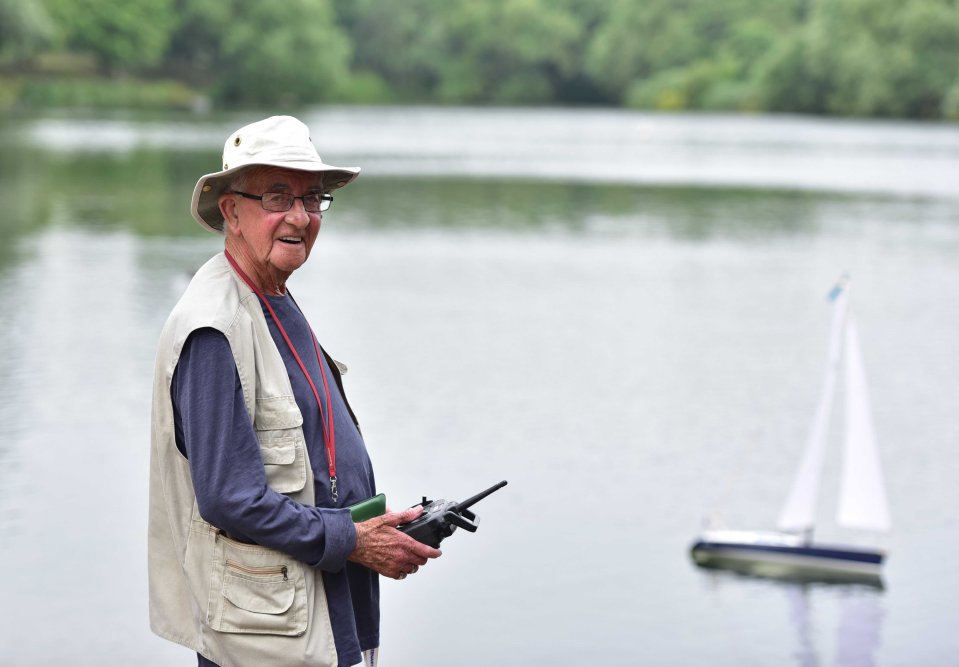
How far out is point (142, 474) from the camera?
14.0 meters

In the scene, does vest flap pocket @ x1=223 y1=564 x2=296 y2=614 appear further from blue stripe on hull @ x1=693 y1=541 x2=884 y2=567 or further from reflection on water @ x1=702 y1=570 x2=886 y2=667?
blue stripe on hull @ x1=693 y1=541 x2=884 y2=567

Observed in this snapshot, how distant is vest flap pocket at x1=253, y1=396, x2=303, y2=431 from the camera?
3268mm

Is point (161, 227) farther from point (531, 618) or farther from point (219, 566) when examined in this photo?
point (219, 566)

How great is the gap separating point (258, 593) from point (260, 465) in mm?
311

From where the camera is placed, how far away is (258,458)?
3.25 metres

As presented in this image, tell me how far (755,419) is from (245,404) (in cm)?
1419

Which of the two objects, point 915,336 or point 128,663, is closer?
point 128,663

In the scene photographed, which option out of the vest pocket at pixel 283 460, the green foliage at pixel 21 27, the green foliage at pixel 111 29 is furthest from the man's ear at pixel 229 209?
the green foliage at pixel 111 29

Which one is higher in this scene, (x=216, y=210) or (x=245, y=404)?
(x=216, y=210)

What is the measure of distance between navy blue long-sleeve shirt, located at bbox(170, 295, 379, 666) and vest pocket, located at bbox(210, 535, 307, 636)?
0.04 meters

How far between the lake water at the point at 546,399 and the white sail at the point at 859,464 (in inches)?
23.4

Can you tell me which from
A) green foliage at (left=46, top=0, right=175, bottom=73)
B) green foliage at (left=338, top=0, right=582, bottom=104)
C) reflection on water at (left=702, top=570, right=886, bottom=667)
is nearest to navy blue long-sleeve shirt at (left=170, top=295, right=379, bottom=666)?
reflection on water at (left=702, top=570, right=886, bottom=667)

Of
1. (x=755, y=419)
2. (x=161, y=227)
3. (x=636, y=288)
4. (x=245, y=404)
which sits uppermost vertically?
(x=161, y=227)

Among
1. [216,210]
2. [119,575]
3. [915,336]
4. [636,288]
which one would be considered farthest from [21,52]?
[216,210]
